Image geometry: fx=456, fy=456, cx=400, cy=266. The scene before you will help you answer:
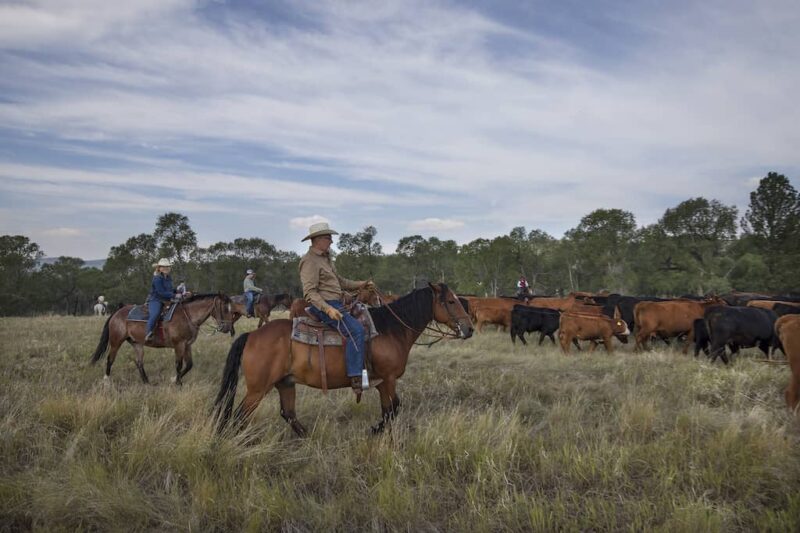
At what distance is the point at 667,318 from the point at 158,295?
44.4 ft

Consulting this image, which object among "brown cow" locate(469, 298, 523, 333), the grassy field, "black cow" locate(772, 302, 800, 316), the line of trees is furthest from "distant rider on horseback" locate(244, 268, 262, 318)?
the line of trees

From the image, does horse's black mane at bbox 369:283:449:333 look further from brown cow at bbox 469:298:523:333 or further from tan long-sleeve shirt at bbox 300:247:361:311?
brown cow at bbox 469:298:523:333

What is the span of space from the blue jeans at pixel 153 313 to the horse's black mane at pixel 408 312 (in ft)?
19.0

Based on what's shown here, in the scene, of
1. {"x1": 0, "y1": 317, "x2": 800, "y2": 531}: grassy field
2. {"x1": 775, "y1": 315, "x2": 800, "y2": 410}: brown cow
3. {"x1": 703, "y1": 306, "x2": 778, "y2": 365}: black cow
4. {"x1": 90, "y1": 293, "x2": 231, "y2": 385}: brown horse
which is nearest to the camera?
{"x1": 0, "y1": 317, "x2": 800, "y2": 531}: grassy field

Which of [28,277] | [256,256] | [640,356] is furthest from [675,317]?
[28,277]

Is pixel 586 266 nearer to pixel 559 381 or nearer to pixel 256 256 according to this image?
pixel 256 256

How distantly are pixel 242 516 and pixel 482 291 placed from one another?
193 ft

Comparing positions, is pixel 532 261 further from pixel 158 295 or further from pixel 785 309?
pixel 158 295

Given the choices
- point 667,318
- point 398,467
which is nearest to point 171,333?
point 398,467

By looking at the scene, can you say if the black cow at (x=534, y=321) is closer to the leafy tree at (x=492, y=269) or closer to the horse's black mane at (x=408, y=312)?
the horse's black mane at (x=408, y=312)

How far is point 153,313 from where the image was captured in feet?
31.7

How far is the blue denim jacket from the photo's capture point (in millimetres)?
9719

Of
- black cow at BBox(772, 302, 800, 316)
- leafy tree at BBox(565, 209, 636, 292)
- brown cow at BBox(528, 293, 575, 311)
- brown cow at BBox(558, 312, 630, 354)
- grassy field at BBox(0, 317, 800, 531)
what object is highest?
leafy tree at BBox(565, 209, 636, 292)

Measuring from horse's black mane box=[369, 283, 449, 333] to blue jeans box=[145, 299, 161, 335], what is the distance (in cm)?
579
